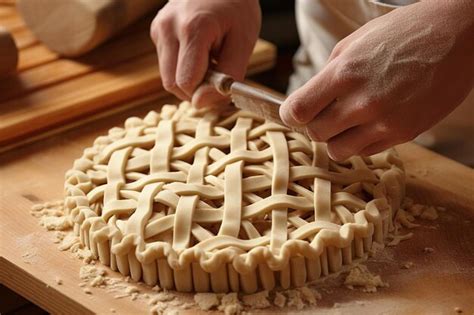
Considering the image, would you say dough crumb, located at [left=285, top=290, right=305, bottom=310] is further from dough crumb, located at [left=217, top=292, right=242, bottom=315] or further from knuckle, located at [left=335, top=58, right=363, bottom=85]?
knuckle, located at [left=335, top=58, right=363, bottom=85]

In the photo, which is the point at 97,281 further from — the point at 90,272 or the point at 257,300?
the point at 257,300

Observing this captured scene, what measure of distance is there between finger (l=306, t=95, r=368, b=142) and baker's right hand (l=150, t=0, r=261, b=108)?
34cm

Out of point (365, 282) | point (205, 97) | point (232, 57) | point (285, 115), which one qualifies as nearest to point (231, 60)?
point (232, 57)

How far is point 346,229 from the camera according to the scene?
1452 mm

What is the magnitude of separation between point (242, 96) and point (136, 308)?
1.59 ft

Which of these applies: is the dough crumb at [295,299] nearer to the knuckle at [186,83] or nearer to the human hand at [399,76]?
the human hand at [399,76]

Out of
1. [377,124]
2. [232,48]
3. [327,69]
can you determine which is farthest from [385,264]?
[232,48]

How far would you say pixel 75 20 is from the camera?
7.14ft

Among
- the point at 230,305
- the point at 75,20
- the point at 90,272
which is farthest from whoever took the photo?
the point at 75,20

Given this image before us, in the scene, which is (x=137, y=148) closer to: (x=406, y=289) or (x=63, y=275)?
(x=63, y=275)

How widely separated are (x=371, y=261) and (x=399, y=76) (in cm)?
32

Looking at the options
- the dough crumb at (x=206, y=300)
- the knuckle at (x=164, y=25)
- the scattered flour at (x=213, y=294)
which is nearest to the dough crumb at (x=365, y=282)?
the scattered flour at (x=213, y=294)

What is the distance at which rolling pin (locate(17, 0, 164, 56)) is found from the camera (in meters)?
2.16

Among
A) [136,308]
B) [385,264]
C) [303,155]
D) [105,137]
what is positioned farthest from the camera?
[105,137]
